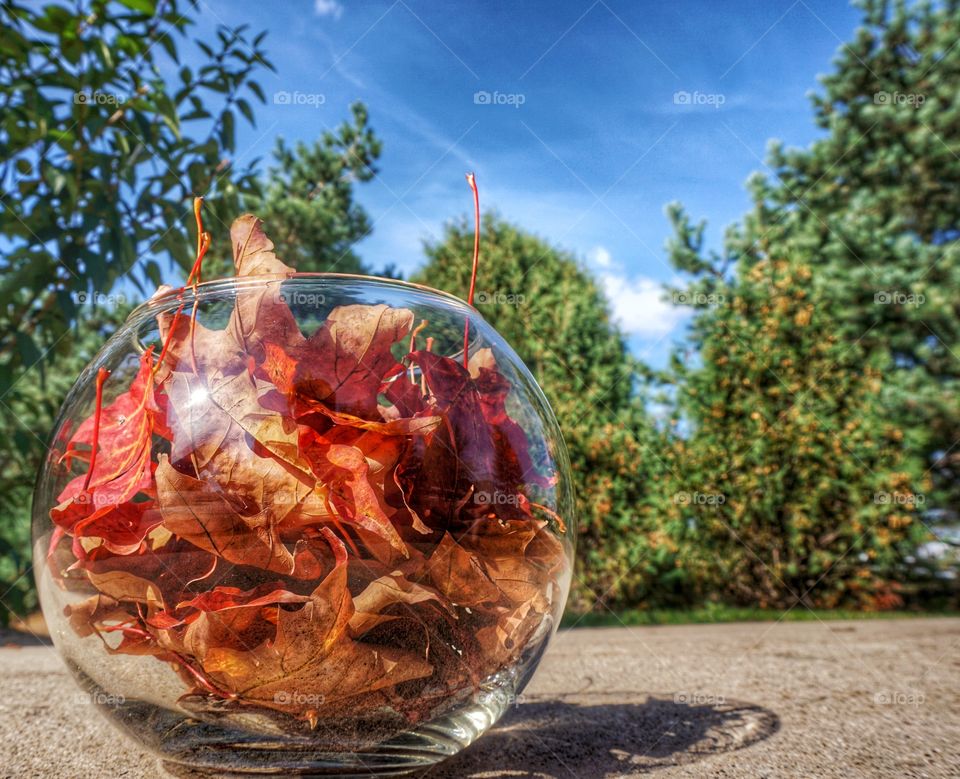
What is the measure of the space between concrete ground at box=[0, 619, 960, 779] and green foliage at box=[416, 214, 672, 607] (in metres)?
1.12

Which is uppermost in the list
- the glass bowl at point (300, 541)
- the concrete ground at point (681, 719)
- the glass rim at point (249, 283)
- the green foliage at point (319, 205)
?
the green foliage at point (319, 205)

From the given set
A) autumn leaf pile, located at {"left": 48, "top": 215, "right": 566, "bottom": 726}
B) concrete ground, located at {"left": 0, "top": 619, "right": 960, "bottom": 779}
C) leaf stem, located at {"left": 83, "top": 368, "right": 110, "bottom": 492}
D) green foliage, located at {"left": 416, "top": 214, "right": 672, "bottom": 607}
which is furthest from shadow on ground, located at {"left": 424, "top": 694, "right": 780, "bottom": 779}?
green foliage, located at {"left": 416, "top": 214, "right": 672, "bottom": 607}

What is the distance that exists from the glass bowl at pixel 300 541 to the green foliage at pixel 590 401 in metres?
2.19

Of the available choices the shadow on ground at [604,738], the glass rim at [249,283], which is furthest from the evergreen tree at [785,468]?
the glass rim at [249,283]

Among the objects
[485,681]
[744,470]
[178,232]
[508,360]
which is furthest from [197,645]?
[744,470]

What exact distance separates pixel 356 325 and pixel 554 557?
32cm

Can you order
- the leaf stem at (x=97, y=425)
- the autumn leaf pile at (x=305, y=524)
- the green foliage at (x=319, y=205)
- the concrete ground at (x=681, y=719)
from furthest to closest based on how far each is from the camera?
1. the green foliage at (x=319, y=205)
2. the concrete ground at (x=681, y=719)
3. the leaf stem at (x=97, y=425)
4. the autumn leaf pile at (x=305, y=524)

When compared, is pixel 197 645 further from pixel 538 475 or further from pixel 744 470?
pixel 744 470

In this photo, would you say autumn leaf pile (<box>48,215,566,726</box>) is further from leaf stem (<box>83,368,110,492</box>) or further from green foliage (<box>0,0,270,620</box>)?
green foliage (<box>0,0,270,620</box>)

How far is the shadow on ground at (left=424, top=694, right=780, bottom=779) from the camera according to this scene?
2.65 ft

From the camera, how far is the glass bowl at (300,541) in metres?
0.63

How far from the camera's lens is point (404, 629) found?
652 millimetres

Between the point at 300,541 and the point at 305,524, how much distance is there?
0.05ft

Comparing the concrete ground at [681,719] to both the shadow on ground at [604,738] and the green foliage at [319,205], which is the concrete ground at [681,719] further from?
the green foliage at [319,205]
